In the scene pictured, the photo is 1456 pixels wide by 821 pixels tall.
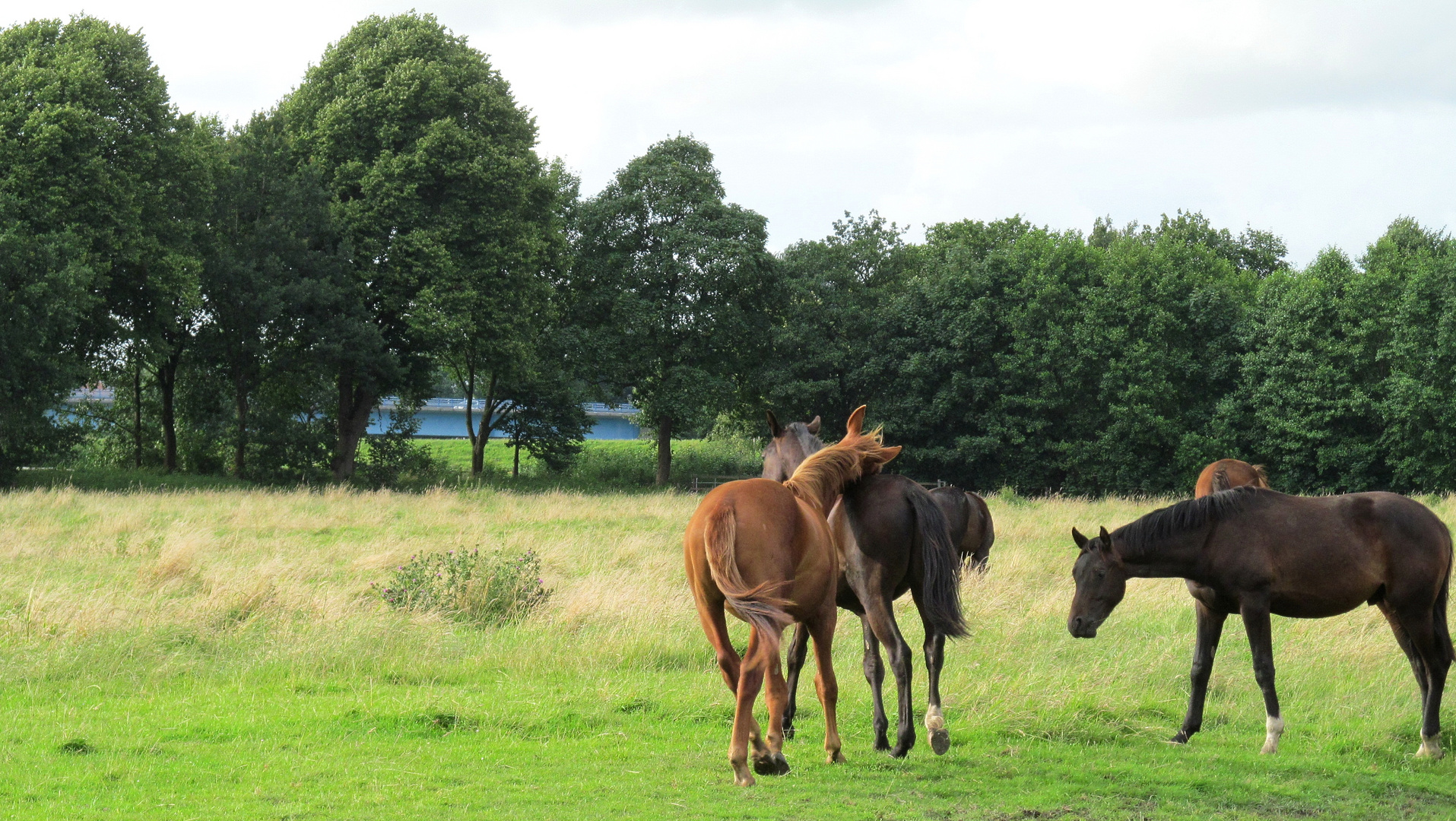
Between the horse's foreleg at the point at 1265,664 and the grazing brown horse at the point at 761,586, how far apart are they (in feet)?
10.0

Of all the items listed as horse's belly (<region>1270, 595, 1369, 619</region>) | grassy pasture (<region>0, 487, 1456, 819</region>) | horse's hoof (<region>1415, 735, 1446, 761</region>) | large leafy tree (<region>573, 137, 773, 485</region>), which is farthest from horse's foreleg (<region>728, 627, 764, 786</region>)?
large leafy tree (<region>573, 137, 773, 485</region>)

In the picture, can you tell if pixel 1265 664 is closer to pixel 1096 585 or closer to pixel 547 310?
pixel 1096 585

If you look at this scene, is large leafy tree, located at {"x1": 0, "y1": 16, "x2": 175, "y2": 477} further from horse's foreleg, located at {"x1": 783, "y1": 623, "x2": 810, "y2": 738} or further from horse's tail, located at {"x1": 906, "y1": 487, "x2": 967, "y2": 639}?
horse's tail, located at {"x1": 906, "y1": 487, "x2": 967, "y2": 639}

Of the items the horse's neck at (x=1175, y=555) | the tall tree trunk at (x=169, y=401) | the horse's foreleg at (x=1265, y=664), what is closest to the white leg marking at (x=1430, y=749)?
the horse's foreleg at (x=1265, y=664)

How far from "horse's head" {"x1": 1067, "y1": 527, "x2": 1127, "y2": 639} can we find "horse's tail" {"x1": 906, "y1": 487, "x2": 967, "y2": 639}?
0.93 metres

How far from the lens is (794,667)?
7516 millimetres

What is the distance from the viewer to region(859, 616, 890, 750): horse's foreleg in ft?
22.5

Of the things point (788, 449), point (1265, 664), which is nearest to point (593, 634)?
point (788, 449)

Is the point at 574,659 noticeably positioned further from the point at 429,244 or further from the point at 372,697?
the point at 429,244

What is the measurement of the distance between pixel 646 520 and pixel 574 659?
43.2ft

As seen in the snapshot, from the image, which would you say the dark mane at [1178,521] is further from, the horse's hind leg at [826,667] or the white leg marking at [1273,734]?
the horse's hind leg at [826,667]

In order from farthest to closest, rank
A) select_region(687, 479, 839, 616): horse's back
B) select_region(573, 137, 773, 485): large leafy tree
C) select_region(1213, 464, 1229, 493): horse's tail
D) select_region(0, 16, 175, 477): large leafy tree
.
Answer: select_region(573, 137, 773, 485): large leafy tree, select_region(0, 16, 175, 477): large leafy tree, select_region(1213, 464, 1229, 493): horse's tail, select_region(687, 479, 839, 616): horse's back

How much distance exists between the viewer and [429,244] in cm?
3241

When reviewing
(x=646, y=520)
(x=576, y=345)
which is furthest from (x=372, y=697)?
(x=576, y=345)
